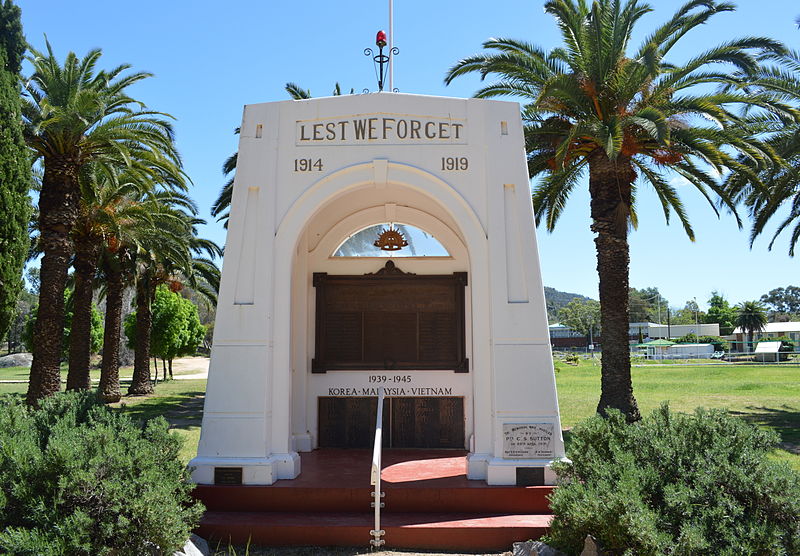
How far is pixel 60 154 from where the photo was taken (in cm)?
1598

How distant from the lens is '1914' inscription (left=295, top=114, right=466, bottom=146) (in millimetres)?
8164

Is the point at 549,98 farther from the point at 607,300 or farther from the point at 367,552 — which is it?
the point at 367,552

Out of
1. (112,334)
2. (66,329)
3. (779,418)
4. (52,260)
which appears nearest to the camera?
(52,260)

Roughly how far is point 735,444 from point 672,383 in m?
27.8

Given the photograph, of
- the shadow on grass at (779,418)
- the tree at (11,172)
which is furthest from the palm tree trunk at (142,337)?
the shadow on grass at (779,418)

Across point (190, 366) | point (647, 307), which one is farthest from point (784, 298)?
point (190, 366)

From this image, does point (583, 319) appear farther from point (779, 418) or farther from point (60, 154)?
point (60, 154)

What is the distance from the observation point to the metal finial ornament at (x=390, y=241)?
34.0ft

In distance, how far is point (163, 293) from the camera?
Answer: 121 ft

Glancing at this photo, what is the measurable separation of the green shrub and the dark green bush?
11.9ft

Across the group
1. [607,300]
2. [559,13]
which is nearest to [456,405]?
[607,300]

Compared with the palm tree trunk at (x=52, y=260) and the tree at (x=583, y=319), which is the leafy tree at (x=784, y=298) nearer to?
the tree at (x=583, y=319)

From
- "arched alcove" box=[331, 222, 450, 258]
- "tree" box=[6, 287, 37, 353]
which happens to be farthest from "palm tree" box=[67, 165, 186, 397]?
"tree" box=[6, 287, 37, 353]

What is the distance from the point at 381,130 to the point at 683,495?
5282 millimetres
